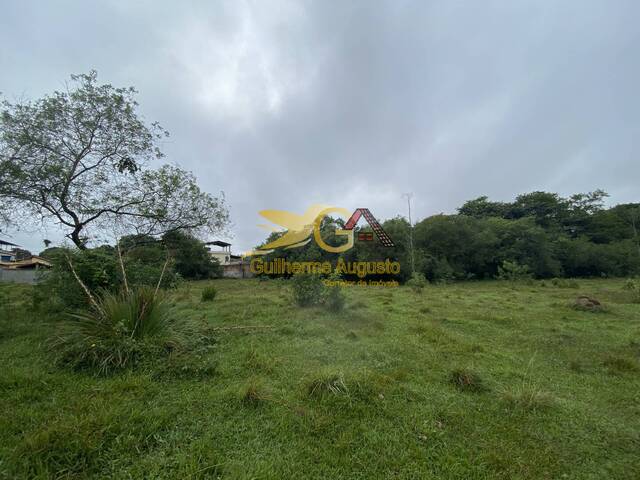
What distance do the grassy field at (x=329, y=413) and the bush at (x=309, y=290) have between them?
3054 millimetres

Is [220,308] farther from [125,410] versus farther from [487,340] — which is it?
[487,340]

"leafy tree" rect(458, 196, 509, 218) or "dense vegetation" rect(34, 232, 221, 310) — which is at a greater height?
"leafy tree" rect(458, 196, 509, 218)

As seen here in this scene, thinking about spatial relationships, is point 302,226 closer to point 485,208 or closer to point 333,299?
point 333,299

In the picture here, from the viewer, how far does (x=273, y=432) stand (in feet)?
7.00

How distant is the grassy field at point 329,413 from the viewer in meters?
1.80

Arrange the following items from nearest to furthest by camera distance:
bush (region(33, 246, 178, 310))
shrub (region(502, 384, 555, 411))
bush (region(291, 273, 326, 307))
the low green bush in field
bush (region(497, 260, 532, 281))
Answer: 1. shrub (region(502, 384, 555, 411))
2. bush (region(33, 246, 178, 310))
3. the low green bush in field
4. bush (region(291, 273, 326, 307))
5. bush (region(497, 260, 532, 281))

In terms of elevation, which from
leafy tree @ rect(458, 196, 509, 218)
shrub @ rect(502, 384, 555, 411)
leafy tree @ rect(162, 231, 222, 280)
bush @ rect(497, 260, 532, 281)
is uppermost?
leafy tree @ rect(458, 196, 509, 218)

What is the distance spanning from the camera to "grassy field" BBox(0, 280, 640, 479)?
1802 millimetres

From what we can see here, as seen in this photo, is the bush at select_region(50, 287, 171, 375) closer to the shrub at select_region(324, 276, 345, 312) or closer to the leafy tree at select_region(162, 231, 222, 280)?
the shrub at select_region(324, 276, 345, 312)

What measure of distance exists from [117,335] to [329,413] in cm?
280

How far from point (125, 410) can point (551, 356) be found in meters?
5.45

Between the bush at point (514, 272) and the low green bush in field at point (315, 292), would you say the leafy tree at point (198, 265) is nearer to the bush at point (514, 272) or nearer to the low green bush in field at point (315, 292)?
the low green bush in field at point (315, 292)

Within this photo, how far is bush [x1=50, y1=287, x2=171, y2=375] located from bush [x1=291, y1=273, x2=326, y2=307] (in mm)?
3825

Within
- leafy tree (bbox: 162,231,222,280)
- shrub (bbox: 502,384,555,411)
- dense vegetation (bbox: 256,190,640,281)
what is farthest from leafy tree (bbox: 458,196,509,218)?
shrub (bbox: 502,384,555,411)
